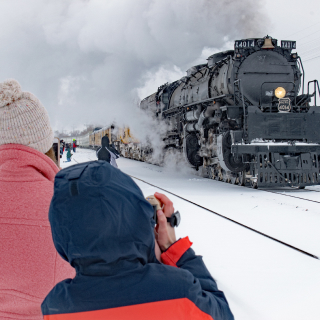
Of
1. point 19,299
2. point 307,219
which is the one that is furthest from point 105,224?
point 307,219

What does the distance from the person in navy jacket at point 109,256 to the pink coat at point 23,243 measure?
245mm

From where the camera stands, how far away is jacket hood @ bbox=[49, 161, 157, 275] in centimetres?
98

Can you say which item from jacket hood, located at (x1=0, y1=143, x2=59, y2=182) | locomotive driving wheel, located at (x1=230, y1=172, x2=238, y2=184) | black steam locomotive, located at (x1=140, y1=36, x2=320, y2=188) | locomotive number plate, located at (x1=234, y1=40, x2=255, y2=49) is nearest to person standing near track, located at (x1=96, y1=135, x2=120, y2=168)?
black steam locomotive, located at (x1=140, y1=36, x2=320, y2=188)

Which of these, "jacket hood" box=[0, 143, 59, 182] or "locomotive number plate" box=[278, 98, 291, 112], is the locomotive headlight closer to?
"locomotive number plate" box=[278, 98, 291, 112]

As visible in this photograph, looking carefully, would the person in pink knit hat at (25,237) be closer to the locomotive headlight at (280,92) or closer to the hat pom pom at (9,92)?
the hat pom pom at (9,92)

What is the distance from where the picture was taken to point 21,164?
4.29 ft

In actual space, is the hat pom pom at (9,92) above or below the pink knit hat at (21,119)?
above

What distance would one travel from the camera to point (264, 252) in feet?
12.6

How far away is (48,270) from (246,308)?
5.79ft

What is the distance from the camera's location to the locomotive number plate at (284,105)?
873cm

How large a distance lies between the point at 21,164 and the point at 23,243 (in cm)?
29

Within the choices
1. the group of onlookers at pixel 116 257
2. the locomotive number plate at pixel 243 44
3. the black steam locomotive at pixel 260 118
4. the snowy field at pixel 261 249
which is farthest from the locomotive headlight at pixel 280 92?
the group of onlookers at pixel 116 257

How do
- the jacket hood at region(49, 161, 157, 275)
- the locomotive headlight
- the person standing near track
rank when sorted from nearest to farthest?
the jacket hood at region(49, 161, 157, 275) < the locomotive headlight < the person standing near track

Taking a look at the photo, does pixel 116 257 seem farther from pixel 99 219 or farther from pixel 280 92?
pixel 280 92
